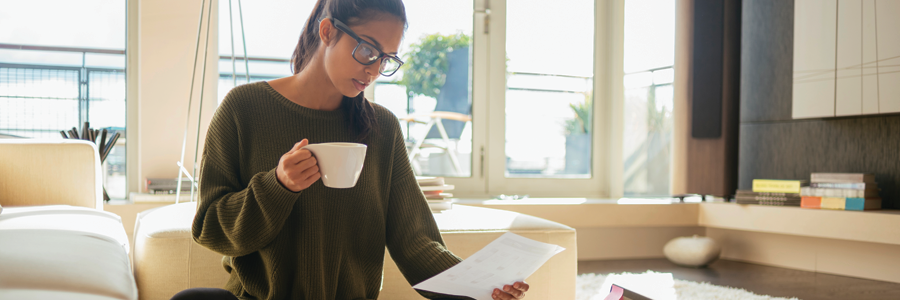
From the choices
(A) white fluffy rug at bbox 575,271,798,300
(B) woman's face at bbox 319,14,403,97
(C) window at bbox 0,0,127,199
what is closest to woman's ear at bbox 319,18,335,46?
(B) woman's face at bbox 319,14,403,97

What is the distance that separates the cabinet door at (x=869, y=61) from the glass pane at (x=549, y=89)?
152 cm

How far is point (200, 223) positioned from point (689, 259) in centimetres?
280

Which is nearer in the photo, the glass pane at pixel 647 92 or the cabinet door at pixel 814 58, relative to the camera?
the cabinet door at pixel 814 58

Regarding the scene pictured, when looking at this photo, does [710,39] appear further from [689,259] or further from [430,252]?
[430,252]

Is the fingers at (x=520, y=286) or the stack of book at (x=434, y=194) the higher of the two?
the stack of book at (x=434, y=194)

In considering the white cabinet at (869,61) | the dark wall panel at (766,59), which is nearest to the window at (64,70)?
the dark wall panel at (766,59)

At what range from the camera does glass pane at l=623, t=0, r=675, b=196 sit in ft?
12.8

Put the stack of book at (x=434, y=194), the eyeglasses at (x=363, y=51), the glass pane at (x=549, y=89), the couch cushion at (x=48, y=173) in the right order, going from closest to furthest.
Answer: the eyeglasses at (x=363, y=51), the couch cushion at (x=48, y=173), the stack of book at (x=434, y=194), the glass pane at (x=549, y=89)

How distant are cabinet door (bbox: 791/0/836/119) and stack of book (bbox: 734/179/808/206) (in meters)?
0.39

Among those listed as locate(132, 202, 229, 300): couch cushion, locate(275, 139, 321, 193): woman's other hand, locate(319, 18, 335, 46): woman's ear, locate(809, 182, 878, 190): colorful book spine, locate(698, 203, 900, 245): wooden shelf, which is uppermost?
locate(319, 18, 335, 46): woman's ear

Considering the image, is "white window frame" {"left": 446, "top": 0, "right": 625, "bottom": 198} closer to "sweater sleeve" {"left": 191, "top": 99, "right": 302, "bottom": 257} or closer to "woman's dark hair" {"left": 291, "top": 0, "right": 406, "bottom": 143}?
"woman's dark hair" {"left": 291, "top": 0, "right": 406, "bottom": 143}

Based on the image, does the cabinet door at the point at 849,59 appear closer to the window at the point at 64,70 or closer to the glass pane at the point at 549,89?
the glass pane at the point at 549,89

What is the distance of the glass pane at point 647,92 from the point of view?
390 cm

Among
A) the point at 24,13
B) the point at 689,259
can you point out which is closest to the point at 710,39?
the point at 689,259
